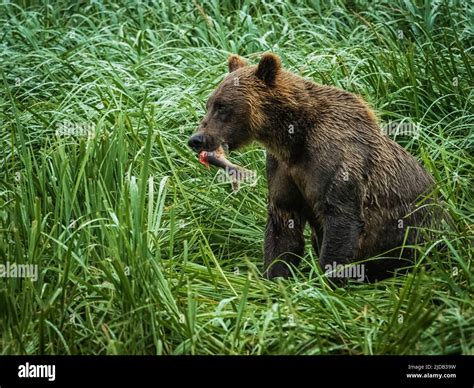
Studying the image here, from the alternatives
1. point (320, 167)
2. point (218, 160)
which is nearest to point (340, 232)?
point (320, 167)

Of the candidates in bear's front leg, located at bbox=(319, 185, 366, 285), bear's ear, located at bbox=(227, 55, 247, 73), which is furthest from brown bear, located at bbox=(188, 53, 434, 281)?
bear's ear, located at bbox=(227, 55, 247, 73)

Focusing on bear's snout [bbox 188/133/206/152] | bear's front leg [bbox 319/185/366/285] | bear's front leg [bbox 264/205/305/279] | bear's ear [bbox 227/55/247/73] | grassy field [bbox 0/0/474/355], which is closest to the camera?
grassy field [bbox 0/0/474/355]

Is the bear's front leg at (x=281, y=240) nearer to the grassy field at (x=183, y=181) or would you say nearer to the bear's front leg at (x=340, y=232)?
the grassy field at (x=183, y=181)

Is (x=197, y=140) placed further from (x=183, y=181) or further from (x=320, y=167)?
(x=183, y=181)

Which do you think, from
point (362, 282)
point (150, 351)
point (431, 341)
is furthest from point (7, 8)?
point (431, 341)

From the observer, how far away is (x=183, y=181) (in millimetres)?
7930

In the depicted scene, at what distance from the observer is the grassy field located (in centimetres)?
562

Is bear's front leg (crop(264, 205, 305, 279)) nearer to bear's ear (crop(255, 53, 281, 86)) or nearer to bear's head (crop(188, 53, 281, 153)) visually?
bear's head (crop(188, 53, 281, 153))

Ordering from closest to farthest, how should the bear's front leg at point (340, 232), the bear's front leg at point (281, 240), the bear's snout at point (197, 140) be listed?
the bear's front leg at point (340, 232) < the bear's snout at point (197, 140) < the bear's front leg at point (281, 240)

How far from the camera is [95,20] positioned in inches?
422

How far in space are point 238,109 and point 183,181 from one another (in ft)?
A: 3.46

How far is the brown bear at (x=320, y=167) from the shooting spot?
6.88 metres

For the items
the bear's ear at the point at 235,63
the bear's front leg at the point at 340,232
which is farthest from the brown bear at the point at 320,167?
the bear's ear at the point at 235,63
